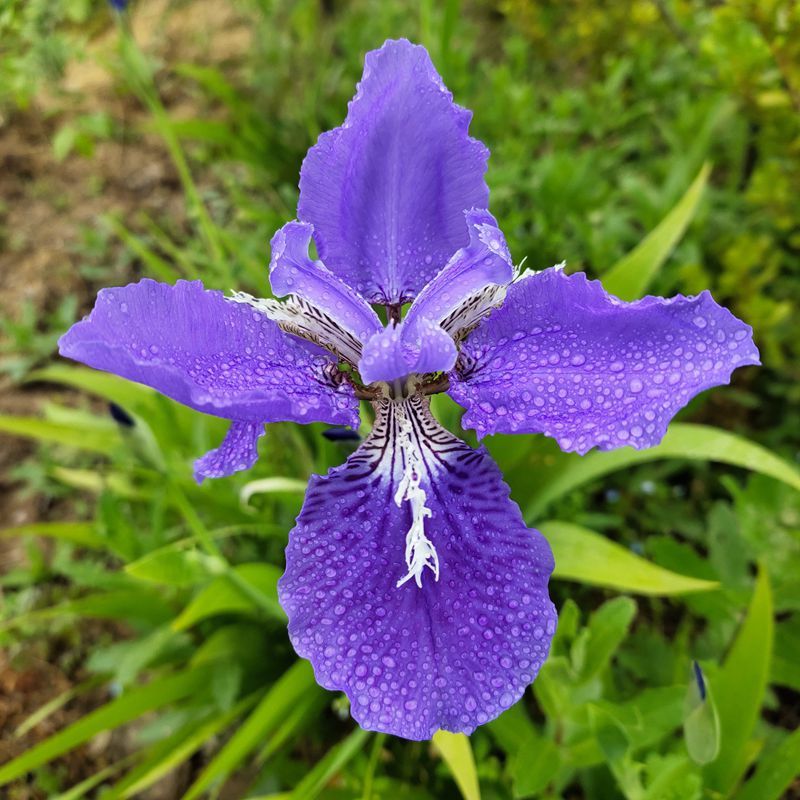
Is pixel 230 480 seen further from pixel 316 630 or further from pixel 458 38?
pixel 458 38

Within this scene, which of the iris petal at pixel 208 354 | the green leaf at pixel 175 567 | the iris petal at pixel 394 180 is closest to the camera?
the iris petal at pixel 208 354

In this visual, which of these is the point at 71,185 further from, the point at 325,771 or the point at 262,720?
the point at 325,771

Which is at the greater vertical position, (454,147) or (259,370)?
(454,147)

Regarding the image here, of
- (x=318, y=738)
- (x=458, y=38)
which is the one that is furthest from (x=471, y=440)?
(x=458, y=38)

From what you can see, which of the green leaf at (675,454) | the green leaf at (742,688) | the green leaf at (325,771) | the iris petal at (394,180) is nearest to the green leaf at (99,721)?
the green leaf at (325,771)

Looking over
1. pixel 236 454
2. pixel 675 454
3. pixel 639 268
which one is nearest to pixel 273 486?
pixel 236 454

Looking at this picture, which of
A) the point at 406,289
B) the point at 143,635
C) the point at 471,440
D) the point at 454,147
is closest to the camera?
the point at 454,147

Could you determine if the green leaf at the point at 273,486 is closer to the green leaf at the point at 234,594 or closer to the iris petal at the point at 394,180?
the green leaf at the point at 234,594

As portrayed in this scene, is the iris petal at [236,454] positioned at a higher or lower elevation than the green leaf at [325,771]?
higher
